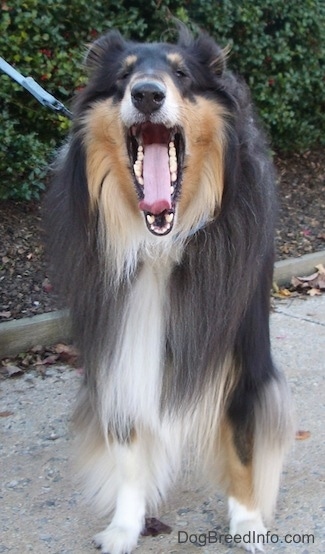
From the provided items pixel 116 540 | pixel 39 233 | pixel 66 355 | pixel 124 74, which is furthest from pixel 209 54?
pixel 39 233

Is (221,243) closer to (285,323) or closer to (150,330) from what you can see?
(150,330)

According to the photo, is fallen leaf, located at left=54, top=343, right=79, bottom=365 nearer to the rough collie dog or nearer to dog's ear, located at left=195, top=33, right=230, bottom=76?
the rough collie dog

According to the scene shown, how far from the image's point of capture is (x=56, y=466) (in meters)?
3.66

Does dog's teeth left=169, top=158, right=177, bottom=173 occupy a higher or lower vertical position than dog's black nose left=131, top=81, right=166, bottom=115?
lower

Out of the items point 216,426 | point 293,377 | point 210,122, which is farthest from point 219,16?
point 216,426

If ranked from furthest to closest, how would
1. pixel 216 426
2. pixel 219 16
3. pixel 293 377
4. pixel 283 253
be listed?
pixel 283 253 → pixel 219 16 → pixel 293 377 → pixel 216 426

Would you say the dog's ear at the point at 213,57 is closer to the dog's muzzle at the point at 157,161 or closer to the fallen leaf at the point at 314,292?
the dog's muzzle at the point at 157,161

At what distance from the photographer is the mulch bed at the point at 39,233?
5230mm

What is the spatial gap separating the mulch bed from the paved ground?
618 mm

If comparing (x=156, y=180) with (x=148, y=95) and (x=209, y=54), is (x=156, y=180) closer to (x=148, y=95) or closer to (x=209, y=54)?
(x=148, y=95)

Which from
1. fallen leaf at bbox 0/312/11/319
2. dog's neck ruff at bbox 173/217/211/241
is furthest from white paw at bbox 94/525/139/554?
fallen leaf at bbox 0/312/11/319

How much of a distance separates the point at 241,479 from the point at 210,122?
4.72ft

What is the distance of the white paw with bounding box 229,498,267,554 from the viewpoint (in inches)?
120

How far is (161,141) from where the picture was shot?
2824 millimetres
